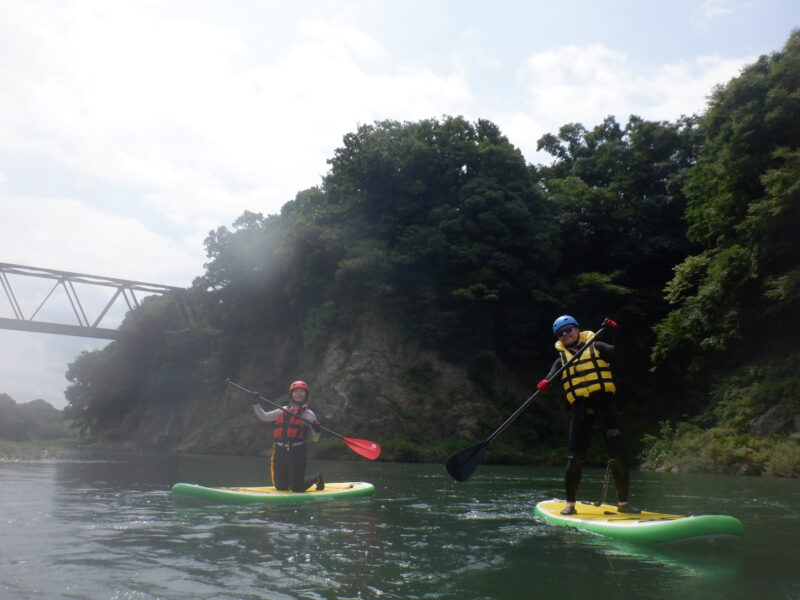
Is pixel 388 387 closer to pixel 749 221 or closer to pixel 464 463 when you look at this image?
pixel 749 221

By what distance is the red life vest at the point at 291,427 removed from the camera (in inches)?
385

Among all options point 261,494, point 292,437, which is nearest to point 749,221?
point 292,437

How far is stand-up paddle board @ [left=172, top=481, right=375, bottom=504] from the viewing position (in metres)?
9.00

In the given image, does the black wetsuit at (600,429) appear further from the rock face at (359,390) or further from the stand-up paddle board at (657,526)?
the rock face at (359,390)

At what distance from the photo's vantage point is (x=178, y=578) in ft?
13.7

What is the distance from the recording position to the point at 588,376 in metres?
6.68

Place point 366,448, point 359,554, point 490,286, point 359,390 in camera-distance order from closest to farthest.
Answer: point 359,554
point 366,448
point 359,390
point 490,286

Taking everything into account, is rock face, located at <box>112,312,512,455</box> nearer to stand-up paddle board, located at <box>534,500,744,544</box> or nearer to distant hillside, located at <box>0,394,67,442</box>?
stand-up paddle board, located at <box>534,500,744,544</box>

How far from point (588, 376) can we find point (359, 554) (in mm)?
2949

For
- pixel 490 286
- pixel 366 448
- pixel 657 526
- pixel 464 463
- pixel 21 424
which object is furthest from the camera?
pixel 21 424

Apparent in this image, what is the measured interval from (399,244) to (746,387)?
14396 millimetres

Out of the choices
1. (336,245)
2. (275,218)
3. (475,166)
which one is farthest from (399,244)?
(275,218)

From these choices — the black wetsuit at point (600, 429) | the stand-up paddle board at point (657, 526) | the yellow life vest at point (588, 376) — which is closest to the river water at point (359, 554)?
the stand-up paddle board at point (657, 526)

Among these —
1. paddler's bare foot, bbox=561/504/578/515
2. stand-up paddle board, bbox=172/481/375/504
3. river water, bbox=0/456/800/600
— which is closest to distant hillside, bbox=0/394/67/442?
stand-up paddle board, bbox=172/481/375/504
